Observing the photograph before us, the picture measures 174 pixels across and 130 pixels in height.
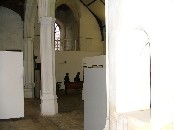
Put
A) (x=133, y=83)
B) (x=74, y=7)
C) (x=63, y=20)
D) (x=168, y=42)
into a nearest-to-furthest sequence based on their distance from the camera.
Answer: (x=168, y=42) < (x=133, y=83) < (x=74, y=7) < (x=63, y=20)

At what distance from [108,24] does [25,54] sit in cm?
1104

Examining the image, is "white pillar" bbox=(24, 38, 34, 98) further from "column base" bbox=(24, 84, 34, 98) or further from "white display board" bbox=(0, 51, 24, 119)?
"white display board" bbox=(0, 51, 24, 119)

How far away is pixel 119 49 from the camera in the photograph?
2.95 meters

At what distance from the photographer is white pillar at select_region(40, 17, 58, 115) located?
28.3 feet

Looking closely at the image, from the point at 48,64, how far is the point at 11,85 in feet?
4.85

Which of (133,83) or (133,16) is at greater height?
(133,16)

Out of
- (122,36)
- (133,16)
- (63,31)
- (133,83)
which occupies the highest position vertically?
(63,31)

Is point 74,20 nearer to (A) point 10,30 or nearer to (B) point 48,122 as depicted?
(A) point 10,30

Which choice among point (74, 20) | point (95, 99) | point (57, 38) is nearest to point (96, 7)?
point (74, 20)

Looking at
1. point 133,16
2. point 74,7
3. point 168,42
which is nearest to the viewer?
point 168,42

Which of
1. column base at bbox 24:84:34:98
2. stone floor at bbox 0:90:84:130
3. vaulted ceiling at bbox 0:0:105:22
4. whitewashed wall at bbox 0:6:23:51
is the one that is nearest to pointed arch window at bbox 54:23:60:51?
vaulted ceiling at bbox 0:0:105:22

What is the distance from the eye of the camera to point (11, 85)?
7.93 metres

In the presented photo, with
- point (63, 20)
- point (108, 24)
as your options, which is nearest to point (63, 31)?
point (63, 20)

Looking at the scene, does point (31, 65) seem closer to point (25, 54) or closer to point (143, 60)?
point (25, 54)
